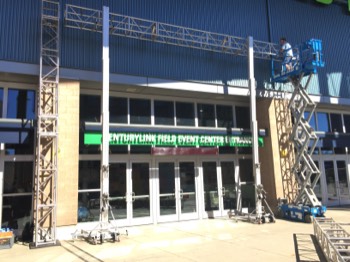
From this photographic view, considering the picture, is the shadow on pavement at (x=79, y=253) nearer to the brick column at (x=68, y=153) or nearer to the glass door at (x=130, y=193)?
the brick column at (x=68, y=153)

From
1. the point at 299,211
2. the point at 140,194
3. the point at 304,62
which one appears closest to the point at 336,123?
the point at 304,62

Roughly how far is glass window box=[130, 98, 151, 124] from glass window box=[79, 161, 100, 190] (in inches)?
82.7

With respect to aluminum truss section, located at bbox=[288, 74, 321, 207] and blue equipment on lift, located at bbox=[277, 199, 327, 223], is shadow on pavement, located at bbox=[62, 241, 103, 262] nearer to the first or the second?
blue equipment on lift, located at bbox=[277, 199, 327, 223]

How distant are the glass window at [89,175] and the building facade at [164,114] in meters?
0.03

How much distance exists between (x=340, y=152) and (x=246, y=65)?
736cm

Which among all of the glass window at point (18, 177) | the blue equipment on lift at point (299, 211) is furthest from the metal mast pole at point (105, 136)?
the blue equipment on lift at point (299, 211)

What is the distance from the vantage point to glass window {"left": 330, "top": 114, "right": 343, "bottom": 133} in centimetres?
1733

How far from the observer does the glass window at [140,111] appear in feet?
41.1

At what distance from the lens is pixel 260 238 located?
9.38 metres

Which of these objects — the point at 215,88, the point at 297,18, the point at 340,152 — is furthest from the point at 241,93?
the point at 340,152

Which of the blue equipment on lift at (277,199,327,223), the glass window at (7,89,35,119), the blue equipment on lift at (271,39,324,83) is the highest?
the blue equipment on lift at (271,39,324,83)

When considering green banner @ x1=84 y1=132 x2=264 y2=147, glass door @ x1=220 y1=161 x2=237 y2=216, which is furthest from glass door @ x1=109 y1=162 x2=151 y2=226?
glass door @ x1=220 y1=161 x2=237 y2=216

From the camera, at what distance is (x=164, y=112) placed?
13.2 m

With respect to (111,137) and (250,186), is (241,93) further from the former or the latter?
(111,137)
